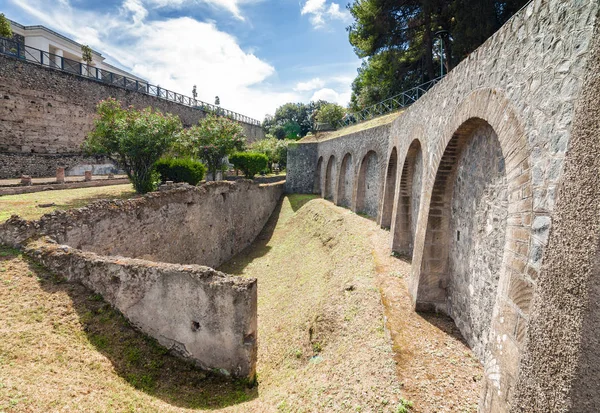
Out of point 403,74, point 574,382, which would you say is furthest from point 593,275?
point 403,74

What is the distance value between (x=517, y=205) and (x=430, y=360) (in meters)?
2.58

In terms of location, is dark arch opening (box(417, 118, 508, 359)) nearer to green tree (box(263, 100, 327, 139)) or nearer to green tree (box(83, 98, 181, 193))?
green tree (box(83, 98, 181, 193))

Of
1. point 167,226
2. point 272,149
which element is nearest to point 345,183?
point 167,226

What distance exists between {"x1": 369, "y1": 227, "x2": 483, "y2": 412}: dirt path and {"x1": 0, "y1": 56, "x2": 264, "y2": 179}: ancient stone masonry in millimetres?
20890

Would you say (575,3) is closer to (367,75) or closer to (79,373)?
(79,373)

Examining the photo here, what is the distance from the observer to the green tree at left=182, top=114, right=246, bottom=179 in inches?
779

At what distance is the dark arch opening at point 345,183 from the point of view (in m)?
18.2

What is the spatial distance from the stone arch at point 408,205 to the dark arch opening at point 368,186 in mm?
4421

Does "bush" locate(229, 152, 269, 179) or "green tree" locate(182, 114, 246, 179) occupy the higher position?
"green tree" locate(182, 114, 246, 179)

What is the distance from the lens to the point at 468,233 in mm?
5242

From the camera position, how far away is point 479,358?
4492mm

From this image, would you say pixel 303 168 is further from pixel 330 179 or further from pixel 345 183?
pixel 345 183

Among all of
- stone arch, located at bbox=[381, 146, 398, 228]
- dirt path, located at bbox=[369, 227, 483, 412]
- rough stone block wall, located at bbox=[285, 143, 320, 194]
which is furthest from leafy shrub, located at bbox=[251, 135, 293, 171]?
dirt path, located at bbox=[369, 227, 483, 412]

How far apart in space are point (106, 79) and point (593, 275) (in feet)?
93.9
